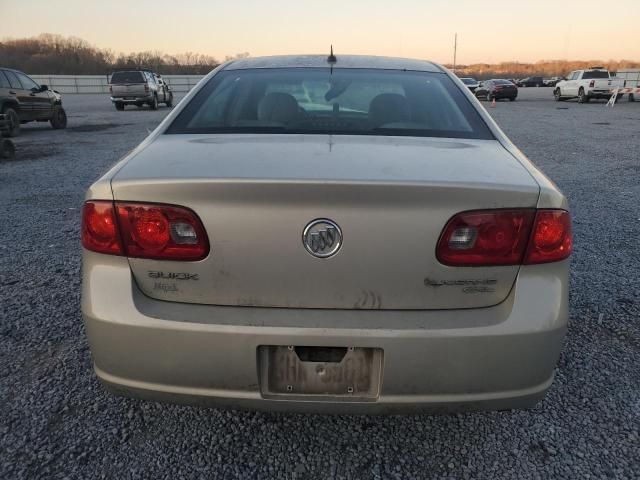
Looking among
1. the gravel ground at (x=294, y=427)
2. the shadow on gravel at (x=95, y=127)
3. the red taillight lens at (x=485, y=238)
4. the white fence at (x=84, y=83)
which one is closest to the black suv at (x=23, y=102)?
the shadow on gravel at (x=95, y=127)

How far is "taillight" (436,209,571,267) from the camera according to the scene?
1617mm

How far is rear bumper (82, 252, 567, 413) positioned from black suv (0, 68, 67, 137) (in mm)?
12350

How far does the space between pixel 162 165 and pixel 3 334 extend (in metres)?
1.97

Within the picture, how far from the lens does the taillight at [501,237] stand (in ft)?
5.31

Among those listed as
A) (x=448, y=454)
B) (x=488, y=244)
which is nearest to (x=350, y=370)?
(x=488, y=244)

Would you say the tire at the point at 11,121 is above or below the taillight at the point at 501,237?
below

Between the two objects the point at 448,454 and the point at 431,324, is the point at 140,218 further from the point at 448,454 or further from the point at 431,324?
the point at 448,454

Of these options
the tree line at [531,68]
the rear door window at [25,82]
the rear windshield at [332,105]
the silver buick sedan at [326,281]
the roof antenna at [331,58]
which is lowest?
the tree line at [531,68]

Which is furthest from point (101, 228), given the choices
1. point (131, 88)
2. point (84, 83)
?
point (84, 83)

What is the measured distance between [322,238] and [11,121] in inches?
520

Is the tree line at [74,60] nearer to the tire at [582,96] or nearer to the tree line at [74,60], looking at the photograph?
the tree line at [74,60]

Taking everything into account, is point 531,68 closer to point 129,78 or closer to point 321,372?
point 129,78

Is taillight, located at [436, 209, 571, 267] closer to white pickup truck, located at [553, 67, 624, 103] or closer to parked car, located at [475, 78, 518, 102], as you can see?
white pickup truck, located at [553, 67, 624, 103]

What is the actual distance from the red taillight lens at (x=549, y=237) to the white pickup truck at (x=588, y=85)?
2956 cm
